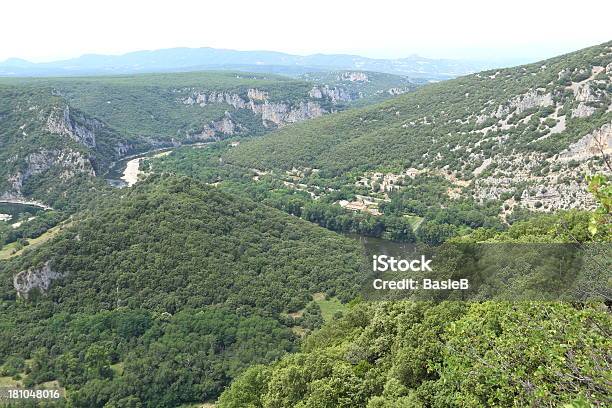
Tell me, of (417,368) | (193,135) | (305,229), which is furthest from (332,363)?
(193,135)

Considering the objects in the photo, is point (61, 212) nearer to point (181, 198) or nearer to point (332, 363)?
point (181, 198)

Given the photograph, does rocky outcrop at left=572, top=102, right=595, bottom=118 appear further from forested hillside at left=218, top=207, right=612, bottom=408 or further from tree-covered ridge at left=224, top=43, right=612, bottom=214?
forested hillside at left=218, top=207, right=612, bottom=408

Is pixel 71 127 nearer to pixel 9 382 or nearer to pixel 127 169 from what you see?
pixel 127 169

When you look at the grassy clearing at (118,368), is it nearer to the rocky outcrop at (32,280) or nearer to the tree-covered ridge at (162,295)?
the tree-covered ridge at (162,295)

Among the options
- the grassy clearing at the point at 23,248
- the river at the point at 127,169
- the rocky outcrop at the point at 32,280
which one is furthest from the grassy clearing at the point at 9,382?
the river at the point at 127,169

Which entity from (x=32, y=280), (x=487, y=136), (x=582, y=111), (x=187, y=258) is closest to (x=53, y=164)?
(x=32, y=280)

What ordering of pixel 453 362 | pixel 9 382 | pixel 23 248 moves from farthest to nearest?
pixel 23 248, pixel 9 382, pixel 453 362
